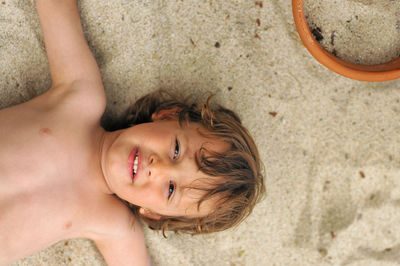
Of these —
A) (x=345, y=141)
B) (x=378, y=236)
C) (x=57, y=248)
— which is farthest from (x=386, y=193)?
(x=57, y=248)

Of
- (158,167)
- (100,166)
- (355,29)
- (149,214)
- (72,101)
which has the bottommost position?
(149,214)

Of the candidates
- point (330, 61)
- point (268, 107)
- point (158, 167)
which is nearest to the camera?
point (158, 167)

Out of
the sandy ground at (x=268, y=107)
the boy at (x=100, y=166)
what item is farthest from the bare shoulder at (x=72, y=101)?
the sandy ground at (x=268, y=107)

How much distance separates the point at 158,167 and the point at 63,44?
631 mm

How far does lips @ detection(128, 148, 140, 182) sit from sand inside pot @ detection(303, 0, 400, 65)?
873 mm

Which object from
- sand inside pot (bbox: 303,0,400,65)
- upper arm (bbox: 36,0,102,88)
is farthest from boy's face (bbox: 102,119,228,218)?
sand inside pot (bbox: 303,0,400,65)

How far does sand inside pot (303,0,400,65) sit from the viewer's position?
1.34 m

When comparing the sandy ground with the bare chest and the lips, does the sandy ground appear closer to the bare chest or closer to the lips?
the bare chest

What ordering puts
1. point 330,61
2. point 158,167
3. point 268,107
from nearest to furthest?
point 158,167 → point 330,61 → point 268,107

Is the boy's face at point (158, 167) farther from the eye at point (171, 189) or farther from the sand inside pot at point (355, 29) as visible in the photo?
the sand inside pot at point (355, 29)

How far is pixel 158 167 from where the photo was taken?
3.65ft

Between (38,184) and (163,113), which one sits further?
(163,113)

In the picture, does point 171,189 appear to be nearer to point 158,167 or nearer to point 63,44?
point 158,167

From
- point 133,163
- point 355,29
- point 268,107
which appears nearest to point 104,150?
point 133,163
